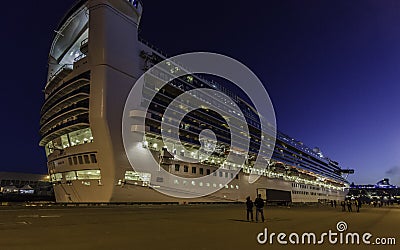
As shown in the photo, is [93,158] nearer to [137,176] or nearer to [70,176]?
[137,176]

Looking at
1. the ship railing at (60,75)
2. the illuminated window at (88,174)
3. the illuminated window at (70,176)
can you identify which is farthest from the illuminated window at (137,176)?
the ship railing at (60,75)

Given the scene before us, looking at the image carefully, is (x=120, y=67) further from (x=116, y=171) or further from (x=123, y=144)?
(x=116, y=171)

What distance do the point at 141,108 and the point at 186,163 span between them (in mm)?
11225

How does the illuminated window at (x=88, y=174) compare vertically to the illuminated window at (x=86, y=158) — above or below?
below

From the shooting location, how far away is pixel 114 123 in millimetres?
31797

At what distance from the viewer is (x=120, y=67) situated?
3425cm
